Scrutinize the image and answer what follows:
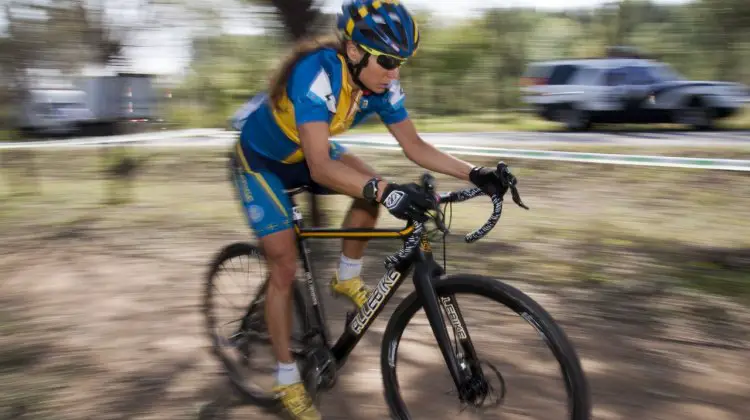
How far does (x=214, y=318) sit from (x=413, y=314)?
5.31ft

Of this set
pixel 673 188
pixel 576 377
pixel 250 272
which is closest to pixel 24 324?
pixel 250 272

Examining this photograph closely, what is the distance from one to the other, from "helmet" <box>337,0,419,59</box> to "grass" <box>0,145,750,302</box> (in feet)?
10.1

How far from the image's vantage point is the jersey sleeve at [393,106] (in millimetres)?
3420

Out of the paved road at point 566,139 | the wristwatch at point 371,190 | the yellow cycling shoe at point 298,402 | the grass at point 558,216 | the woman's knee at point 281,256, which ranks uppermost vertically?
the wristwatch at point 371,190

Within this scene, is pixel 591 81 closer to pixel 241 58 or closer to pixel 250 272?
pixel 241 58

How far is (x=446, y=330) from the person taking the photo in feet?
9.61

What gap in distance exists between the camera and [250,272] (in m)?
3.86

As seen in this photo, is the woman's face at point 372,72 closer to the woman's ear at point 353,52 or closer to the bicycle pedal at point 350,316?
the woman's ear at point 353,52

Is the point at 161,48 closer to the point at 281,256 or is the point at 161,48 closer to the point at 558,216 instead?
the point at 558,216

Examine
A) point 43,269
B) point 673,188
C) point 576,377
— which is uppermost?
point 576,377

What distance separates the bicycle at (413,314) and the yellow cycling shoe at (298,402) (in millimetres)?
50

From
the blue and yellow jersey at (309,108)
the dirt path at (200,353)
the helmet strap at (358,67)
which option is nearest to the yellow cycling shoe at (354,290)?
the dirt path at (200,353)

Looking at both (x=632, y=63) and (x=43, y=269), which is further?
(x=632, y=63)

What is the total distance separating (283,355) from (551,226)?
477 centimetres
